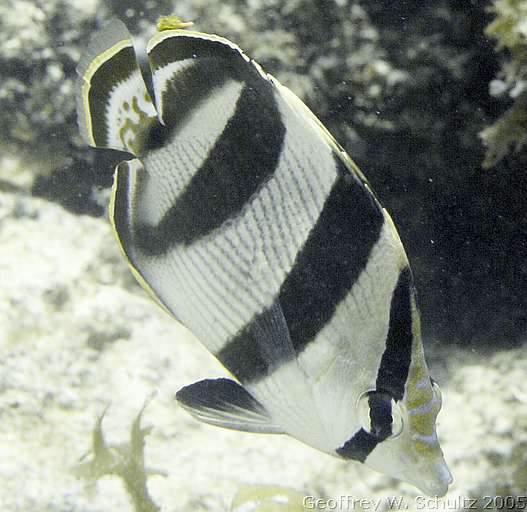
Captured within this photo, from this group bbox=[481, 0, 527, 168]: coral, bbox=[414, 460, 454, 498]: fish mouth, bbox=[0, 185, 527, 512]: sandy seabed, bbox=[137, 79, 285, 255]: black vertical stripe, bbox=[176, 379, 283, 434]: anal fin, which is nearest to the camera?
bbox=[137, 79, 285, 255]: black vertical stripe

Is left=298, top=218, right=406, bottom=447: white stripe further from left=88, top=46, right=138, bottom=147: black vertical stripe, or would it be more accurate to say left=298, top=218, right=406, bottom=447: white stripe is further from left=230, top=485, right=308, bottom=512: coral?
left=230, top=485, right=308, bottom=512: coral

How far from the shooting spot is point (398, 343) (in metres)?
1.15

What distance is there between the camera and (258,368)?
1.21 meters

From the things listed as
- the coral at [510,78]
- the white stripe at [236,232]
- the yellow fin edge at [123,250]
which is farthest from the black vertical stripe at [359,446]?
the coral at [510,78]

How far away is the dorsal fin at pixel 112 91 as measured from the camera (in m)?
1.10

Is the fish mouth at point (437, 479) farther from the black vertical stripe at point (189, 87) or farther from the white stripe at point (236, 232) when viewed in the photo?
the black vertical stripe at point (189, 87)

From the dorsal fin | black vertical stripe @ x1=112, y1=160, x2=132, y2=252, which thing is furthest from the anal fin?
the dorsal fin

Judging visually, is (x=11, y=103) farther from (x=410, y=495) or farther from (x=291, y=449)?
(x=410, y=495)

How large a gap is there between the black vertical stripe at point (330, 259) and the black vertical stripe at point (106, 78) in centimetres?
45

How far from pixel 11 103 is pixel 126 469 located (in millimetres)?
2326

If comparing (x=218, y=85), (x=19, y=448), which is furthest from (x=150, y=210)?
(x=19, y=448)

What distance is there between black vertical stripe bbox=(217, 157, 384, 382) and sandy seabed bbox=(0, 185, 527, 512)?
144 centimetres

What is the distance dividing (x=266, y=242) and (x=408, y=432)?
499 millimetres

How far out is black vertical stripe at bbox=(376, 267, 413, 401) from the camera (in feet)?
3.70
